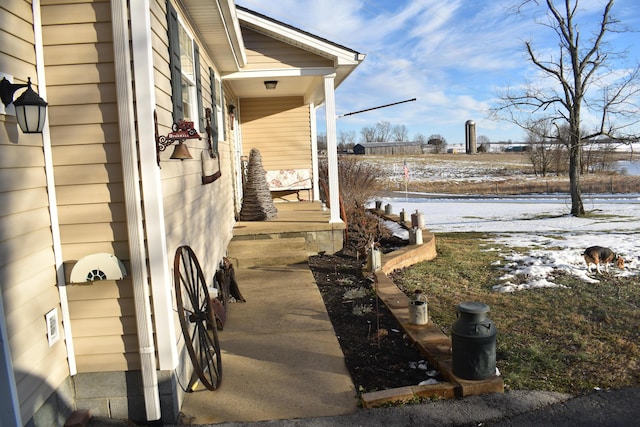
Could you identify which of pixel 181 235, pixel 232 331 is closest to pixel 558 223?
pixel 232 331

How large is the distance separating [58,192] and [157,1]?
1.63 meters

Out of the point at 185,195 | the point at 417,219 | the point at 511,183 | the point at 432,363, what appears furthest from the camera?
the point at 511,183

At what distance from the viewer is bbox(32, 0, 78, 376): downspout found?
299cm

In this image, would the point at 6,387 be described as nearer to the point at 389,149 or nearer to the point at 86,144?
the point at 86,144

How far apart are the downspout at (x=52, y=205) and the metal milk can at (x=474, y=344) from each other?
2.63 meters

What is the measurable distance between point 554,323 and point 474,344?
6.54 feet

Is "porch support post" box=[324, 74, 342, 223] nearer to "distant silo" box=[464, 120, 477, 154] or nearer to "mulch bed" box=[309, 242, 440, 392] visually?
"mulch bed" box=[309, 242, 440, 392]

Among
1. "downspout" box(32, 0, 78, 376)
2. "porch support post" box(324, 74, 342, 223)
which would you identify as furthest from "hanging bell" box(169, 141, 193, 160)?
"porch support post" box(324, 74, 342, 223)

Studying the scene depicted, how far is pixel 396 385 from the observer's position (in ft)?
12.2

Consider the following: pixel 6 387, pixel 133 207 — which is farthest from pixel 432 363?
pixel 6 387

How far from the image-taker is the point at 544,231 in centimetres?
1159

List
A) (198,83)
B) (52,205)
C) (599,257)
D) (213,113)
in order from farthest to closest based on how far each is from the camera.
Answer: (599,257) < (213,113) < (198,83) < (52,205)

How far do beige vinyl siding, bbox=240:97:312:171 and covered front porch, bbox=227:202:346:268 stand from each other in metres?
2.77

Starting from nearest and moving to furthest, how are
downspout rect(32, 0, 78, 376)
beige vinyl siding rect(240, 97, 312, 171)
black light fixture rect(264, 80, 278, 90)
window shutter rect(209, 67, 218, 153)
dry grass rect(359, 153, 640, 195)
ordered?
1. downspout rect(32, 0, 78, 376)
2. window shutter rect(209, 67, 218, 153)
3. black light fixture rect(264, 80, 278, 90)
4. beige vinyl siding rect(240, 97, 312, 171)
5. dry grass rect(359, 153, 640, 195)
